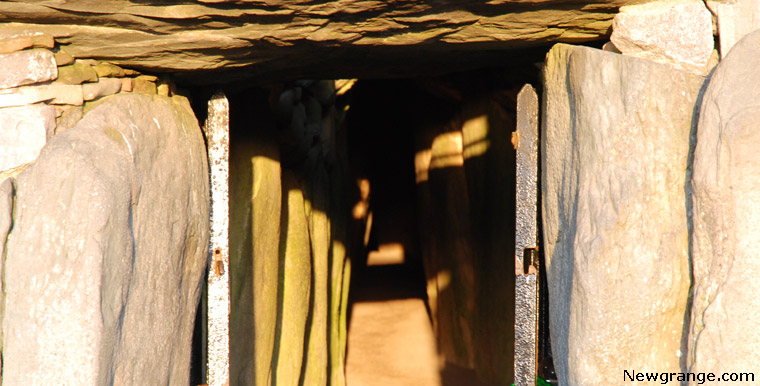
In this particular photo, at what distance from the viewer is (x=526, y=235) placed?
8.58ft

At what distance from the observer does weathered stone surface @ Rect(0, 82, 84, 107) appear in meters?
1.83

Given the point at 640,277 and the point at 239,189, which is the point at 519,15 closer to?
the point at 640,277

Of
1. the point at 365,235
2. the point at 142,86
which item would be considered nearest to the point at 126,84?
the point at 142,86

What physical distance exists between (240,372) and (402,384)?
268 cm

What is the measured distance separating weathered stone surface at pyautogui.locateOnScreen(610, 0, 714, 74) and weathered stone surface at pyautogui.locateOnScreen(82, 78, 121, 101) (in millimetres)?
1625

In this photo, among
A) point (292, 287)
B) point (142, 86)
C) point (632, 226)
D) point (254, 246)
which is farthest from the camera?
point (292, 287)

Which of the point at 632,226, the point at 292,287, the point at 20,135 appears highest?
the point at 20,135

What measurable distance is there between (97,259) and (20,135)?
0.50 meters

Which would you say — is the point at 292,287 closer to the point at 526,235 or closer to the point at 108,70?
the point at 526,235

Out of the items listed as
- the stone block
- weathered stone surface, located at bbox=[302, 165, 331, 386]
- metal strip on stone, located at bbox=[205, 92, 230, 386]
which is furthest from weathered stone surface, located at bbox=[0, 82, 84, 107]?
weathered stone surface, located at bbox=[302, 165, 331, 386]

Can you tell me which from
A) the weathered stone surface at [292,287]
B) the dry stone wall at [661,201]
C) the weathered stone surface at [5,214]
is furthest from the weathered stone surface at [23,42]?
the weathered stone surface at [292,287]

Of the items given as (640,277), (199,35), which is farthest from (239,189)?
(640,277)

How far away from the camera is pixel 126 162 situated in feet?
5.92

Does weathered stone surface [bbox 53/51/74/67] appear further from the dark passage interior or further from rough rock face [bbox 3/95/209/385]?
the dark passage interior
